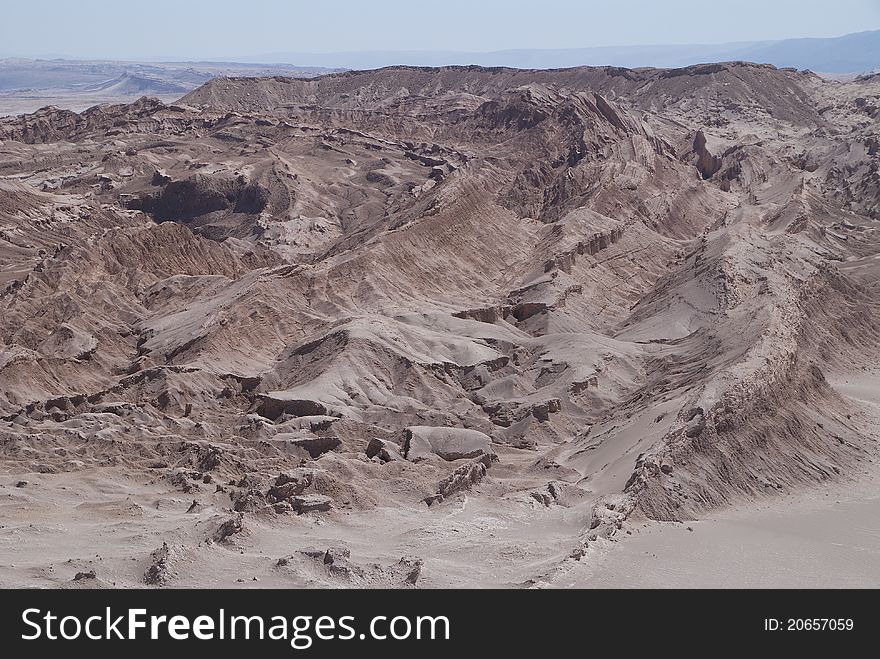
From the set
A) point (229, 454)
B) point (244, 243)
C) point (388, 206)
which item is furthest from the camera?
point (388, 206)

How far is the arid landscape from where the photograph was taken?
607 inches

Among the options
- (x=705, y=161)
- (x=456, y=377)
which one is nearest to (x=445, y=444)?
(x=456, y=377)

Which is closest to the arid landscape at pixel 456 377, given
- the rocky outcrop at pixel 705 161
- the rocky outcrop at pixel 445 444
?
the rocky outcrop at pixel 445 444

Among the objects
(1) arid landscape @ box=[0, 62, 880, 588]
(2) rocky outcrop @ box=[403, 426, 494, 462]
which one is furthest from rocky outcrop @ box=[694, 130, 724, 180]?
(2) rocky outcrop @ box=[403, 426, 494, 462]

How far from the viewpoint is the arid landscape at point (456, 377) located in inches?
607

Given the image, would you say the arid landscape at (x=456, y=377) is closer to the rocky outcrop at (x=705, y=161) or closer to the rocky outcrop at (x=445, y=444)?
the rocky outcrop at (x=445, y=444)

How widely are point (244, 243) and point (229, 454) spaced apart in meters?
30.4

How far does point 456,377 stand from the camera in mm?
26797

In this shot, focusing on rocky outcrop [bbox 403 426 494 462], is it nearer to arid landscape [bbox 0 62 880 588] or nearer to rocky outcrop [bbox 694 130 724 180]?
arid landscape [bbox 0 62 880 588]

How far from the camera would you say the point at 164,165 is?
6406 centimetres

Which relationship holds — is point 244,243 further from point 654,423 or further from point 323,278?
point 654,423

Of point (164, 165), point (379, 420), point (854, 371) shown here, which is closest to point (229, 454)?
point (379, 420)

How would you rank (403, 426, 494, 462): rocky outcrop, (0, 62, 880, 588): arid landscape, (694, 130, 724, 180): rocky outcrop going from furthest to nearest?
(694, 130, 724, 180): rocky outcrop
(403, 426, 494, 462): rocky outcrop
(0, 62, 880, 588): arid landscape
